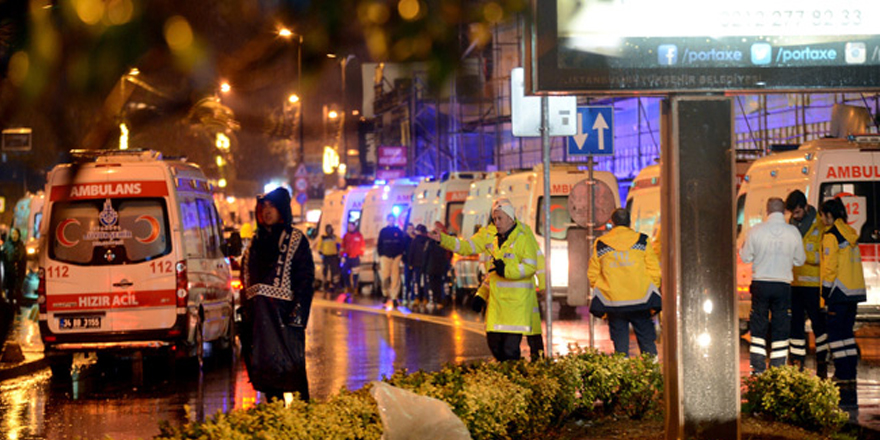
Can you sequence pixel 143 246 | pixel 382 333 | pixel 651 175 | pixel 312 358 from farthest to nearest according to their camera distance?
pixel 651 175 < pixel 382 333 < pixel 312 358 < pixel 143 246

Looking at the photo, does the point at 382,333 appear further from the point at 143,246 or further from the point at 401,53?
the point at 401,53

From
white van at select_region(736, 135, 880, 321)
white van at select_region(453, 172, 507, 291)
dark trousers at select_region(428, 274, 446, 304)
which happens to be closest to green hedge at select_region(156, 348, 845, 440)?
white van at select_region(736, 135, 880, 321)

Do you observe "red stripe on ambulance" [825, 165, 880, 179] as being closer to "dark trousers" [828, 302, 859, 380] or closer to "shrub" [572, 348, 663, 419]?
"dark trousers" [828, 302, 859, 380]

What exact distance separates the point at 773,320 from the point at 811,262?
1052 mm

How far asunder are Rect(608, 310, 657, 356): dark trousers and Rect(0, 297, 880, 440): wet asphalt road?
187cm

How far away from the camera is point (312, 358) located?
16.0 m

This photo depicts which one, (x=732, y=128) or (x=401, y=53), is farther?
(x=732, y=128)

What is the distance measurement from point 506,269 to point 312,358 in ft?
19.8

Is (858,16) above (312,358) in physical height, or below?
above

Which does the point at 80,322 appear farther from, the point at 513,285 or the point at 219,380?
the point at 513,285

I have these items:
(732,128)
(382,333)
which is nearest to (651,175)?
(382,333)

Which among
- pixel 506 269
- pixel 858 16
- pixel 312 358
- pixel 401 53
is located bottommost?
pixel 312 358

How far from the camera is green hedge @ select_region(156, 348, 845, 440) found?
6781 millimetres

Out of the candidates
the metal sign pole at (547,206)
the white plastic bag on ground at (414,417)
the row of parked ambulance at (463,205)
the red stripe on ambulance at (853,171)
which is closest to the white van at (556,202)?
the row of parked ambulance at (463,205)
